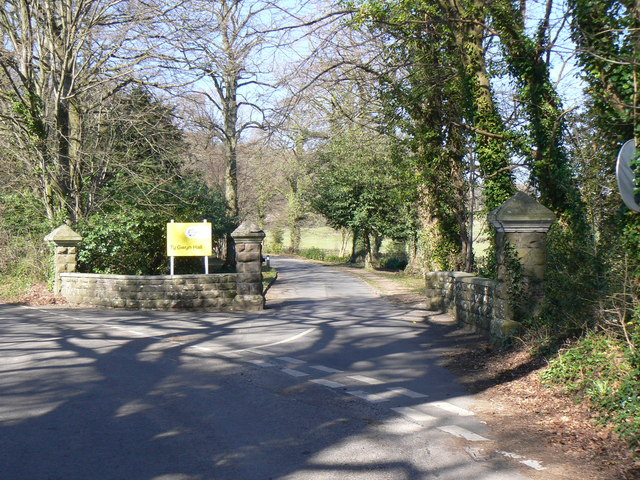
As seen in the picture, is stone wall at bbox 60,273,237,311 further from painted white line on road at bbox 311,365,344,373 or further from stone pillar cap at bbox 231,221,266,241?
painted white line on road at bbox 311,365,344,373

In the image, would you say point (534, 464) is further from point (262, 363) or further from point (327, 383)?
point (262, 363)

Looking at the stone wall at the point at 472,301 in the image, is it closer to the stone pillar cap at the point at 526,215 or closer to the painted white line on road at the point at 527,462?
the stone pillar cap at the point at 526,215

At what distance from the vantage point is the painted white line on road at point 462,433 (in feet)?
19.2

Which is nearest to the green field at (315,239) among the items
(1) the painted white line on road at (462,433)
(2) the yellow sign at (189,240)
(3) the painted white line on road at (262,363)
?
(2) the yellow sign at (189,240)

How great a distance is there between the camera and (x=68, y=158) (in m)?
20.5

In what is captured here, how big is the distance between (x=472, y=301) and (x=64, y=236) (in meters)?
12.2

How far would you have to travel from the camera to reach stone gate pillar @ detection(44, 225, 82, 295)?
1828 centimetres

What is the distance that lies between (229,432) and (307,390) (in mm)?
1981

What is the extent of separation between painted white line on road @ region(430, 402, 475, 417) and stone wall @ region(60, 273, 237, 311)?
406 inches

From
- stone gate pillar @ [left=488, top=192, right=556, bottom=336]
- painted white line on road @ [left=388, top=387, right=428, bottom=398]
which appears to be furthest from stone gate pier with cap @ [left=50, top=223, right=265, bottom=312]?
painted white line on road @ [left=388, top=387, right=428, bottom=398]

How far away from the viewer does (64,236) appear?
59.7 ft

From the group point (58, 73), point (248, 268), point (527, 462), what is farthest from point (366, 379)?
point (58, 73)

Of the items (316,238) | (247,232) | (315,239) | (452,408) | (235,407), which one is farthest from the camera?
(316,238)

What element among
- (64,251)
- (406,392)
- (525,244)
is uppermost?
(525,244)
